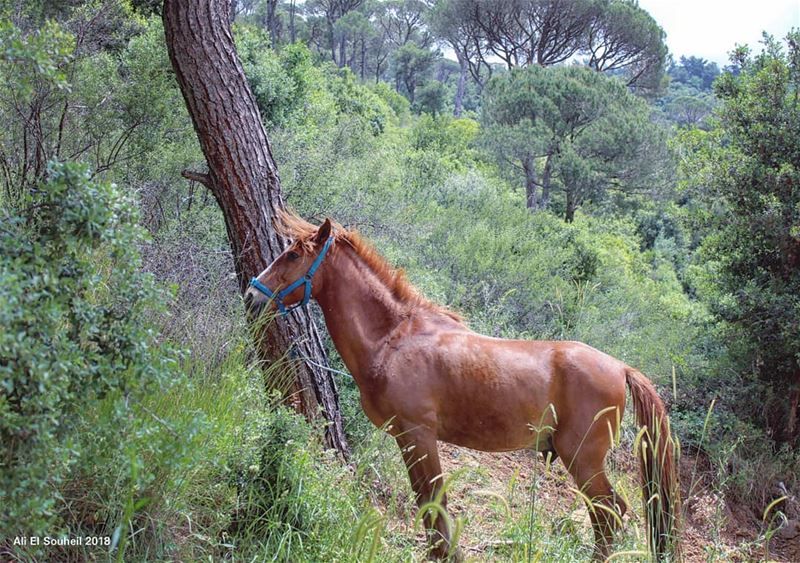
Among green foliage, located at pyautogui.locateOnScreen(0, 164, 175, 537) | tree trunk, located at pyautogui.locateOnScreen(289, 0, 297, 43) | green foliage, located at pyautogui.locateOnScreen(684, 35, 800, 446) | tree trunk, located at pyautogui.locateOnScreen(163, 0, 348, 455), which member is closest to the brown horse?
tree trunk, located at pyautogui.locateOnScreen(163, 0, 348, 455)

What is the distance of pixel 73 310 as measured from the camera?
7.20 ft

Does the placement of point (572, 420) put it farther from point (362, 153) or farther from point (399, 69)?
point (399, 69)

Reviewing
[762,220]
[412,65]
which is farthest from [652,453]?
[412,65]

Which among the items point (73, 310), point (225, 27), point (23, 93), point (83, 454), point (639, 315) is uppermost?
point (225, 27)

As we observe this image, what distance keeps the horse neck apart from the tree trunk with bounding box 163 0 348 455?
0.42m

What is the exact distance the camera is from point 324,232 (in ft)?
12.4

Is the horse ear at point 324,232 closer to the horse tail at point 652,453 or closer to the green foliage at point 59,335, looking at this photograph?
the green foliage at point 59,335

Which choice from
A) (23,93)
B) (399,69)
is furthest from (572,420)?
(399,69)

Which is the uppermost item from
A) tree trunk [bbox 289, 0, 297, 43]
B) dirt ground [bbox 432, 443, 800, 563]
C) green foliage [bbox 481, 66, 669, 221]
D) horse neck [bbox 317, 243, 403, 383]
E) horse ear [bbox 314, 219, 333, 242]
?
tree trunk [bbox 289, 0, 297, 43]

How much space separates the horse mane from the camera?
3.90 m

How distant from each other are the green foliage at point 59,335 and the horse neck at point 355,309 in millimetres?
1547

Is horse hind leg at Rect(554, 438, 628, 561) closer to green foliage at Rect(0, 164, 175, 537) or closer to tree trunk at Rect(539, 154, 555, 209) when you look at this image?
green foliage at Rect(0, 164, 175, 537)

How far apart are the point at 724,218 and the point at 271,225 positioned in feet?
21.1

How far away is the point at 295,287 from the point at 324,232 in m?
0.36
